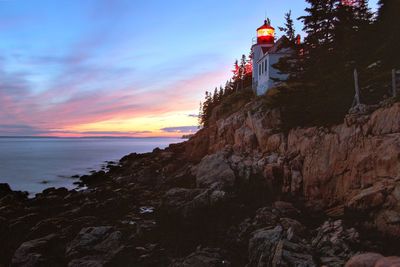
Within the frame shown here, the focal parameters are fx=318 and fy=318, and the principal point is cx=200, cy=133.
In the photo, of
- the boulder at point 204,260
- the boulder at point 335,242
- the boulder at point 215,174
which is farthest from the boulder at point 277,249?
the boulder at point 215,174

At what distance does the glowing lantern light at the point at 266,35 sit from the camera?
4188 cm

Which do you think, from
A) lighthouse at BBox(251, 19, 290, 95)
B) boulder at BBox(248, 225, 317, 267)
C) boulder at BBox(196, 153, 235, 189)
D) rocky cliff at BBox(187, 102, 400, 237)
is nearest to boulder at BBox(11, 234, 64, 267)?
boulder at BBox(248, 225, 317, 267)

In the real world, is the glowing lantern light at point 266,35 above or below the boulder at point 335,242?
above

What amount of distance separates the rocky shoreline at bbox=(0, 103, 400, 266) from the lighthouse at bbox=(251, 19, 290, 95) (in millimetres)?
11807

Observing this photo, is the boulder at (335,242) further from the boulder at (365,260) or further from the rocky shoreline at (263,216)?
the boulder at (365,260)

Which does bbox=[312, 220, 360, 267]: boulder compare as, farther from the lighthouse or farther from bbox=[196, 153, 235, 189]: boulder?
the lighthouse

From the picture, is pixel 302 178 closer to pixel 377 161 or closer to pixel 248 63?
pixel 377 161

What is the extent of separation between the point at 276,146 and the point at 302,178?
14.7 ft

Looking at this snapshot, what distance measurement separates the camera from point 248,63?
66.6 metres

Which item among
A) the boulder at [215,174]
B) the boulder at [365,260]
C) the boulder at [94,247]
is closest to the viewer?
the boulder at [365,260]

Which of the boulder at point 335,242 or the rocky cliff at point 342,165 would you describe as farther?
the rocky cliff at point 342,165

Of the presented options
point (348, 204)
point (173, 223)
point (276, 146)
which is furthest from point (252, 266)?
point (276, 146)

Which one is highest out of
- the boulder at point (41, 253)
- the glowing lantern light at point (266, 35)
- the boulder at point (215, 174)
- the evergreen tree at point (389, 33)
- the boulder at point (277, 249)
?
the glowing lantern light at point (266, 35)

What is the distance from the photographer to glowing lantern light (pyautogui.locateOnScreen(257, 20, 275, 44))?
41.9 metres
